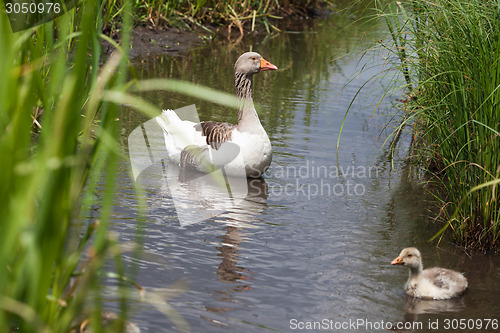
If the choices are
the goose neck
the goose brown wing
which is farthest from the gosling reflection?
the goose brown wing

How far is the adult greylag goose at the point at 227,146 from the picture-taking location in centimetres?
776

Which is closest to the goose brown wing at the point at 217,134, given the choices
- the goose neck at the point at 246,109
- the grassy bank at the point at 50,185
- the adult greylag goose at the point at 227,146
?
the adult greylag goose at the point at 227,146

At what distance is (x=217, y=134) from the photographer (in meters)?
7.97

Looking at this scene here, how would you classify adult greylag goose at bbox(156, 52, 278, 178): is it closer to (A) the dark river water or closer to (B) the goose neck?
(B) the goose neck

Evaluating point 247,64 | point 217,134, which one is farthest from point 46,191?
point 247,64

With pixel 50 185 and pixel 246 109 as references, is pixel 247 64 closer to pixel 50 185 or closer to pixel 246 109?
pixel 246 109

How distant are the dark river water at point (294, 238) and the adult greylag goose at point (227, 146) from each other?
176 mm

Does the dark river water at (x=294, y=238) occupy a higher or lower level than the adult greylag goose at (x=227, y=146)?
lower

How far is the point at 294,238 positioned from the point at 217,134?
212cm

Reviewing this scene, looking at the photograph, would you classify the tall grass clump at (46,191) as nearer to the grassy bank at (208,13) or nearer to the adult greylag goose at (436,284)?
the adult greylag goose at (436,284)

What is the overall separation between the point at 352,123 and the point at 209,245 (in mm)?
4592

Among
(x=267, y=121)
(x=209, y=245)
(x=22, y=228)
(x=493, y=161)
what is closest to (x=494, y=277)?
(x=493, y=161)

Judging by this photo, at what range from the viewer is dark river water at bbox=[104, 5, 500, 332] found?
4.93 m

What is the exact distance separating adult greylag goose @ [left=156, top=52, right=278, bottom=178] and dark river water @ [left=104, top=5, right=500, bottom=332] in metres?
0.18
